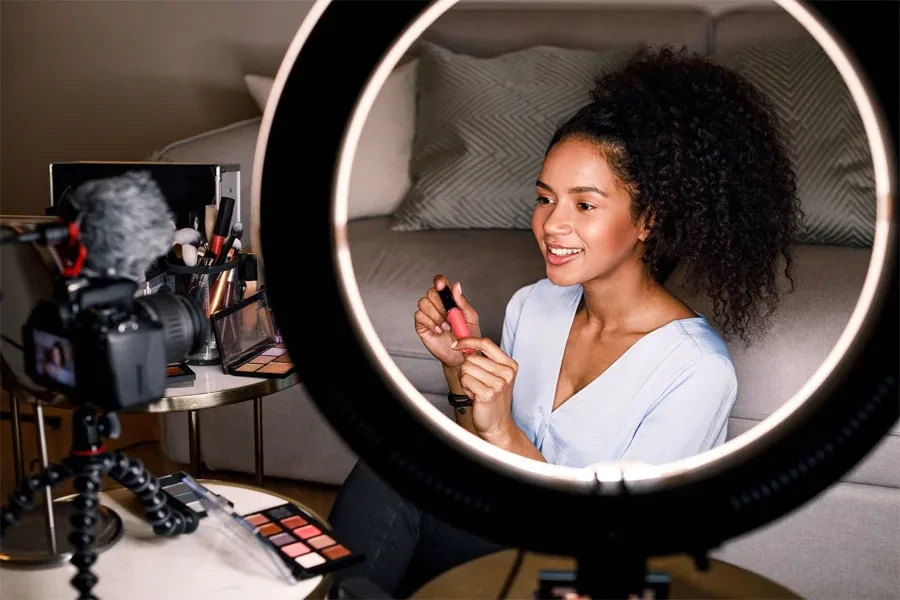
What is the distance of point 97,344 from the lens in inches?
16.5

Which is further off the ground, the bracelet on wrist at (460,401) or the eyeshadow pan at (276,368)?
the eyeshadow pan at (276,368)

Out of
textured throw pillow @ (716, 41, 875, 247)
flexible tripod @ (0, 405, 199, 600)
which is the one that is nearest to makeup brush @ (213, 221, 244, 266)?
flexible tripod @ (0, 405, 199, 600)

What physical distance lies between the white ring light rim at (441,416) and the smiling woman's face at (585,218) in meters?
0.49

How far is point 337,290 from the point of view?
407 millimetres

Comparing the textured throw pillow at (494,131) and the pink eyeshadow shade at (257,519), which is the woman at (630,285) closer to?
the pink eyeshadow shade at (257,519)

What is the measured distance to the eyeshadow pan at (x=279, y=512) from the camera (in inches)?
26.3

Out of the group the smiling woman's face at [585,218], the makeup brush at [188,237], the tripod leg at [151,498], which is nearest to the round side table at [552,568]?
the tripod leg at [151,498]

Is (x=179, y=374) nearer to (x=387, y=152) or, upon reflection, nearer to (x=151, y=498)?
(x=151, y=498)

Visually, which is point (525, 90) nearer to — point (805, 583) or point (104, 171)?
point (104, 171)

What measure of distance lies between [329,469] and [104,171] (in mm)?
609

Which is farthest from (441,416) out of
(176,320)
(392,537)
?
(392,537)

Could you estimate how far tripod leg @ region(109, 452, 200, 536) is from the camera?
20.7 inches

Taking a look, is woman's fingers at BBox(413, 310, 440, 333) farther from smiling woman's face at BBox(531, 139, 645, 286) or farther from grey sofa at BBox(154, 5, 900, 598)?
grey sofa at BBox(154, 5, 900, 598)

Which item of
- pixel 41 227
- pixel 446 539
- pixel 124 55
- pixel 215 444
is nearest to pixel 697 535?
→ pixel 41 227
